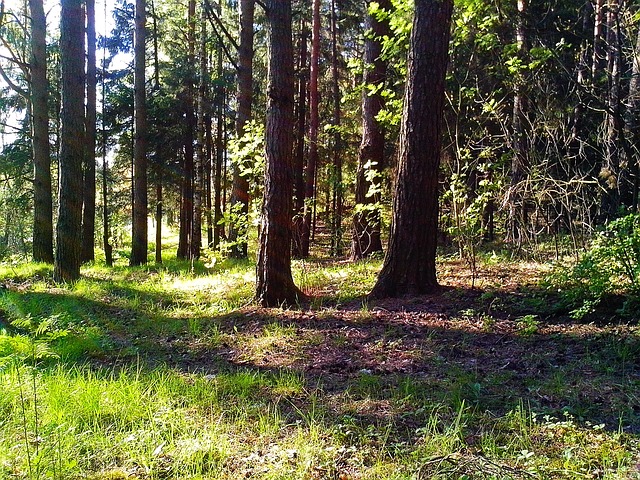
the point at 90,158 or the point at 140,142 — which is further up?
the point at 140,142

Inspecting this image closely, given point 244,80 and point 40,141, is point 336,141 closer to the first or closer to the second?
point 244,80

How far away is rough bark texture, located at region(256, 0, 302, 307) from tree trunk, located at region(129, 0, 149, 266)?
26.0 ft

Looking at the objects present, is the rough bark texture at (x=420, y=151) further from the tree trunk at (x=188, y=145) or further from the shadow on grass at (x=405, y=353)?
the tree trunk at (x=188, y=145)

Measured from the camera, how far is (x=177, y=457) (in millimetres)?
2490

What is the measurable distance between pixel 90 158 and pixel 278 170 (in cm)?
1091

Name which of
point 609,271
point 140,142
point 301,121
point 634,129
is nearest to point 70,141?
point 140,142

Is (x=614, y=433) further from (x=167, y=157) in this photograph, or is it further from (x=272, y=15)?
(x=167, y=157)

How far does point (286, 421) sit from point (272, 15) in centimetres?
492

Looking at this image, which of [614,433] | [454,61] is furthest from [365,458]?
[454,61]

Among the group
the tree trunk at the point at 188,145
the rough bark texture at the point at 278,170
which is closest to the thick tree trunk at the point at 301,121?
the tree trunk at the point at 188,145

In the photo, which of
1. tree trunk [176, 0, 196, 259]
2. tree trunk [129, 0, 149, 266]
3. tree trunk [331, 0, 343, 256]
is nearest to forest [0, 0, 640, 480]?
tree trunk [129, 0, 149, 266]

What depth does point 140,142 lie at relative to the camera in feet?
42.1

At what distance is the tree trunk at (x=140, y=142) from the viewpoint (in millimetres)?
12445

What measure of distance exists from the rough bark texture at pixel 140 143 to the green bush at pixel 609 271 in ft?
37.0
